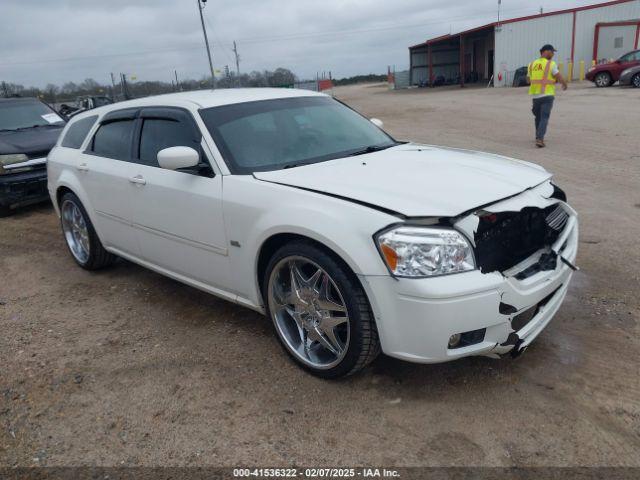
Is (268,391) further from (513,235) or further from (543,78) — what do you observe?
(543,78)

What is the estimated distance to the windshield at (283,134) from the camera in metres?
3.62

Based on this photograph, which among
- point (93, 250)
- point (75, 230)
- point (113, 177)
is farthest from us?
point (75, 230)

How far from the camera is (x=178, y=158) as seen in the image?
3412 mm

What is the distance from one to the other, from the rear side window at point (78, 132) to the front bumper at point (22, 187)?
10.1 feet

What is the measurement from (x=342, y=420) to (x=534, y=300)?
4.00ft

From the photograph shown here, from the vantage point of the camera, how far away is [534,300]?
9.30ft

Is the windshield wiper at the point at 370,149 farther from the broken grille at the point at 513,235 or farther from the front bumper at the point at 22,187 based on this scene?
the front bumper at the point at 22,187

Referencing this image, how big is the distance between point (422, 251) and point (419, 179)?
Result: 65 centimetres

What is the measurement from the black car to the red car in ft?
75.1

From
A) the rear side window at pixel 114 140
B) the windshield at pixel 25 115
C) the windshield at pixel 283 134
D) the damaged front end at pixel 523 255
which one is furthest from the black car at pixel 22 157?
the damaged front end at pixel 523 255

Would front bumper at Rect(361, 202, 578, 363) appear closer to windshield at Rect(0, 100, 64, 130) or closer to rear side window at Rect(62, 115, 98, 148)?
rear side window at Rect(62, 115, 98, 148)

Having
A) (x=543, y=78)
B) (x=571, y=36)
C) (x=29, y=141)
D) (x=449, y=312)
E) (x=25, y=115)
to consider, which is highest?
(x=571, y=36)

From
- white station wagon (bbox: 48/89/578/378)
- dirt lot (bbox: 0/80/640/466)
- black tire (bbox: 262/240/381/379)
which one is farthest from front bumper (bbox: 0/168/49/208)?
black tire (bbox: 262/240/381/379)

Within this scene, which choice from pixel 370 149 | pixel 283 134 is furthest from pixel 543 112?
pixel 283 134
